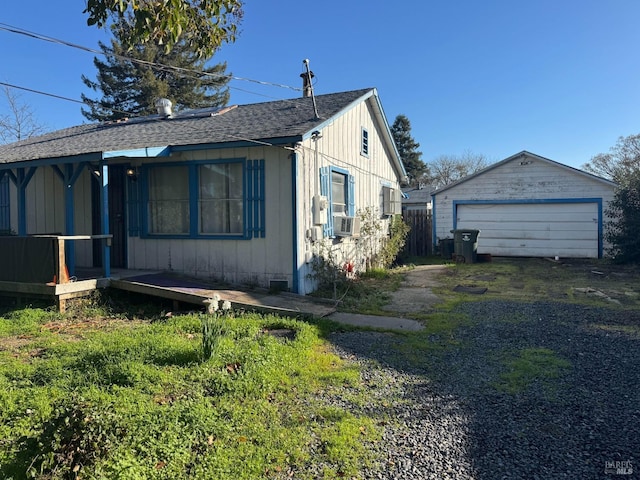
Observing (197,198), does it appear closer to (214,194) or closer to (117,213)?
(214,194)

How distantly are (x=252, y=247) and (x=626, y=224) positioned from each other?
1168cm

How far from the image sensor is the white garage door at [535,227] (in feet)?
49.0

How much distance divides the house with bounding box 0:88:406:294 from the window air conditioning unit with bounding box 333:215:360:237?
24mm

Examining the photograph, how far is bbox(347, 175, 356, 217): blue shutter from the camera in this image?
1061 centimetres

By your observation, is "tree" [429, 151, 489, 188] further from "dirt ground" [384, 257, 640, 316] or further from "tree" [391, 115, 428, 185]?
"dirt ground" [384, 257, 640, 316]

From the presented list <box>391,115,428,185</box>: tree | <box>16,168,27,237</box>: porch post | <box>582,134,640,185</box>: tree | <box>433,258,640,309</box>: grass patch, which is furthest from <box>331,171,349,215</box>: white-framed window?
<box>391,115,428,185</box>: tree

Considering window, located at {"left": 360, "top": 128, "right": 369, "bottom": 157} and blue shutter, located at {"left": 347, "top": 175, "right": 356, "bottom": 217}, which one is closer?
blue shutter, located at {"left": 347, "top": 175, "right": 356, "bottom": 217}

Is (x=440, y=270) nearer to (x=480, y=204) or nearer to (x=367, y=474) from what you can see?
(x=480, y=204)

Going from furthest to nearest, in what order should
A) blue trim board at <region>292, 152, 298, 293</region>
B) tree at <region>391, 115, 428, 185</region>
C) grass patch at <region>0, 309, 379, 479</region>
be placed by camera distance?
tree at <region>391, 115, 428, 185</region> → blue trim board at <region>292, 152, 298, 293</region> → grass patch at <region>0, 309, 379, 479</region>

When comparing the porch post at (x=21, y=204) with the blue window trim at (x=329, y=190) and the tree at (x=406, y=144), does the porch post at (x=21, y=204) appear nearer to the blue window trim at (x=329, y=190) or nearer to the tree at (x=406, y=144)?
the blue window trim at (x=329, y=190)

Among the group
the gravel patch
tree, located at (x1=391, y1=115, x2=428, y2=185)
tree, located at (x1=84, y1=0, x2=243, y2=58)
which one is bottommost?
the gravel patch

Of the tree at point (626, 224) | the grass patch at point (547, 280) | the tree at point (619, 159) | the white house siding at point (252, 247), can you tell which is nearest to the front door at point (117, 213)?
the white house siding at point (252, 247)

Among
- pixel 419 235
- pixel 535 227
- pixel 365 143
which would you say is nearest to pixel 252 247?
pixel 365 143

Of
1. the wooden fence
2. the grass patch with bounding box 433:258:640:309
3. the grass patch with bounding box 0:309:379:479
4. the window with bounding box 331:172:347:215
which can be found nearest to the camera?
the grass patch with bounding box 0:309:379:479
